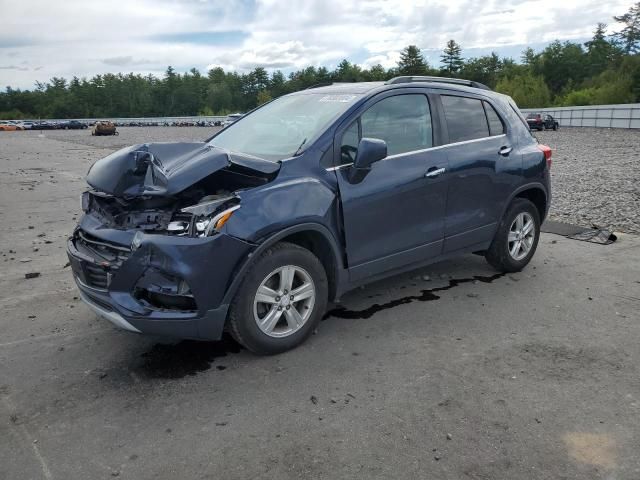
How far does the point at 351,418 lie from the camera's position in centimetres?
321

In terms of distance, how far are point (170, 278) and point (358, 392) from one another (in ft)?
4.53

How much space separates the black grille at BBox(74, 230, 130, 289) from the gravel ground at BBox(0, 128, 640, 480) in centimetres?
Result: 60

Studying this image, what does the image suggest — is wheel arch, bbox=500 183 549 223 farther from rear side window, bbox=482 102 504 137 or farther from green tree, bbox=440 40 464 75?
green tree, bbox=440 40 464 75

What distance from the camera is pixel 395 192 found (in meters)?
4.45

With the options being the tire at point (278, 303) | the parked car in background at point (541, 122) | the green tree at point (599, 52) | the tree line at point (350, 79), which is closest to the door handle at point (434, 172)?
the tire at point (278, 303)

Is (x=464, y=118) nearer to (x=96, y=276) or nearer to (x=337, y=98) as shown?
(x=337, y=98)

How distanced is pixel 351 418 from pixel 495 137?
3366 mm

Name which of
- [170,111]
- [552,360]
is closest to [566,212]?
[552,360]

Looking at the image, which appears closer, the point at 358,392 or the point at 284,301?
the point at 358,392

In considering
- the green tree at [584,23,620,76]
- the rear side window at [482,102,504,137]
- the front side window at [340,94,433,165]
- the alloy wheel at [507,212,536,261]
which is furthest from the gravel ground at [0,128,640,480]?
the green tree at [584,23,620,76]

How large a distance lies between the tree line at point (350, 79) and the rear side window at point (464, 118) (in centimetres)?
6901

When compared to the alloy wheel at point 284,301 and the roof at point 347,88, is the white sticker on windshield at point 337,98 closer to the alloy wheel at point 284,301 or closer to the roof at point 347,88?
the roof at point 347,88

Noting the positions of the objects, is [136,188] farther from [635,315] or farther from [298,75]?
[298,75]

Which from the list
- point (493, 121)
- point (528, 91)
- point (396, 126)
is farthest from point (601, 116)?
point (528, 91)
